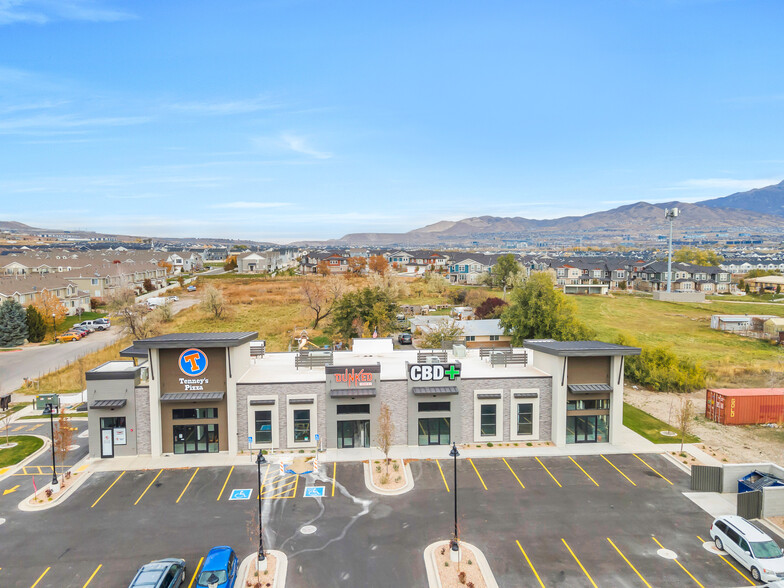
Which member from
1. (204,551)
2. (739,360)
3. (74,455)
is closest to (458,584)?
(204,551)

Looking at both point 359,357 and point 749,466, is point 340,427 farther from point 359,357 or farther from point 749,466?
point 749,466

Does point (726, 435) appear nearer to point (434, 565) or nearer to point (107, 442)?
point (434, 565)

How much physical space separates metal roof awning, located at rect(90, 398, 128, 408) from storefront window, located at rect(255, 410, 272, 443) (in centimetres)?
805

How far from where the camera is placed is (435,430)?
3291cm

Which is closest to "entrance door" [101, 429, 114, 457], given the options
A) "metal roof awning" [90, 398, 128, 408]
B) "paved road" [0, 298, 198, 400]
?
"metal roof awning" [90, 398, 128, 408]

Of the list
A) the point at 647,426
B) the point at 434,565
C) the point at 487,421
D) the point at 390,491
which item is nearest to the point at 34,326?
the point at 390,491

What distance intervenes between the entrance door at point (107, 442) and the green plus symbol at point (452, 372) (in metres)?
21.2

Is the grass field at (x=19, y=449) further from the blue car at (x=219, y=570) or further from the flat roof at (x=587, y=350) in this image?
the flat roof at (x=587, y=350)

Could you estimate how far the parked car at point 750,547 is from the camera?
19.0 meters

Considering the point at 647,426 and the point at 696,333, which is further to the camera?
the point at 696,333

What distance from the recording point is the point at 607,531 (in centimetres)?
2273

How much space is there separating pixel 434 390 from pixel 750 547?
17.3 metres

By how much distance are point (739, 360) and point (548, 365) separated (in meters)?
38.6

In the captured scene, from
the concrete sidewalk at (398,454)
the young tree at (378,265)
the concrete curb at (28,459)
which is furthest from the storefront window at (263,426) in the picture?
the young tree at (378,265)
